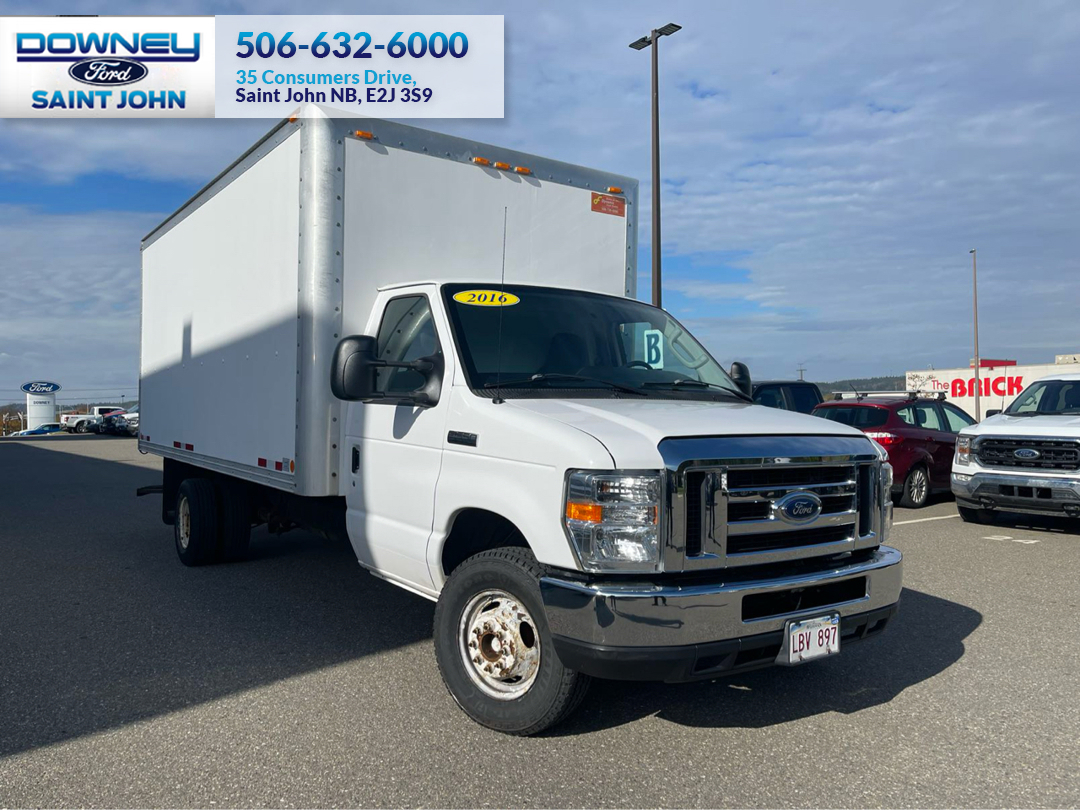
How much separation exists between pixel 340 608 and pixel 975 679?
3.99 metres

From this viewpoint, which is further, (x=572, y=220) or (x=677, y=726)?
(x=572, y=220)

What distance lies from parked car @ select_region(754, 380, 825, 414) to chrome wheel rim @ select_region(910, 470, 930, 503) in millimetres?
1973

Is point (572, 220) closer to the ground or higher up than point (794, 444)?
higher up

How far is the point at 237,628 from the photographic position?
18.4 feet

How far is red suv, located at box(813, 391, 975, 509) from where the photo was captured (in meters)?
11.9

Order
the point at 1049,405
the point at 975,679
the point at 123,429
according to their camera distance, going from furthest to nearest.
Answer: the point at 123,429
the point at 1049,405
the point at 975,679

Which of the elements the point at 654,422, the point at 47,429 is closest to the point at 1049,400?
the point at 654,422

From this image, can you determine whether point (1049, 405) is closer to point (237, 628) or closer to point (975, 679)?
point (975, 679)

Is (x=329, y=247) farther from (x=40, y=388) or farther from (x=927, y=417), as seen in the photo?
(x=40, y=388)

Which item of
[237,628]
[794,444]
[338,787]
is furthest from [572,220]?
[338,787]

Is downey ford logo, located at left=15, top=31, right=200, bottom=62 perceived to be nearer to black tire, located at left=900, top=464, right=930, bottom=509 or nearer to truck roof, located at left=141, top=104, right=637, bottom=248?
truck roof, located at left=141, top=104, right=637, bottom=248

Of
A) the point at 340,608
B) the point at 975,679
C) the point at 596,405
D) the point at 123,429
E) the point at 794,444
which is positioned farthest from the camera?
the point at 123,429

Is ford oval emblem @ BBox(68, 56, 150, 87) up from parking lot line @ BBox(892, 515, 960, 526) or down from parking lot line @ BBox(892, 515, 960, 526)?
up

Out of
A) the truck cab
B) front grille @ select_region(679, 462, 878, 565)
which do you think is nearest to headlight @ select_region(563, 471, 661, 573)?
the truck cab
